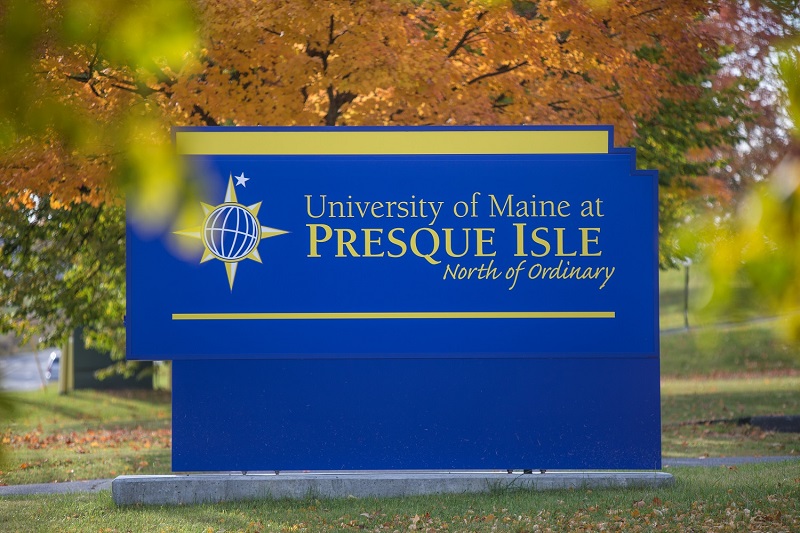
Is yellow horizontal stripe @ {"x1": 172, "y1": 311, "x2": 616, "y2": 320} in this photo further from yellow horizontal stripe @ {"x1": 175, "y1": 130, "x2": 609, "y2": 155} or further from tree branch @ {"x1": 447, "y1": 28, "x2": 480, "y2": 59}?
tree branch @ {"x1": 447, "y1": 28, "x2": 480, "y2": 59}

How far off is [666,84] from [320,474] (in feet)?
23.0

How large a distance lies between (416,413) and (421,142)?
9.00 feet

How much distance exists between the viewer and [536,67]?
1235 cm

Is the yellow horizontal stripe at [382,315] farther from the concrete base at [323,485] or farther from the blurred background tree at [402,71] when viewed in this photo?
the concrete base at [323,485]

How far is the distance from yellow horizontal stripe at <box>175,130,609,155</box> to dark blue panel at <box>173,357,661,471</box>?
83.8 inches

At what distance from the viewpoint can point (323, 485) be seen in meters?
9.76

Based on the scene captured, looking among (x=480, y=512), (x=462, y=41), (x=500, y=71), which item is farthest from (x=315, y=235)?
(x=500, y=71)

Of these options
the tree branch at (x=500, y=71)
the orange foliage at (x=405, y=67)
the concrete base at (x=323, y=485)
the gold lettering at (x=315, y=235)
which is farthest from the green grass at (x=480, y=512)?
the tree branch at (x=500, y=71)

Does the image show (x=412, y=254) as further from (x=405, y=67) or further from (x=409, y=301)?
(x=405, y=67)

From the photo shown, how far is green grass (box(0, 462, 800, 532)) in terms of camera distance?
27.3 ft

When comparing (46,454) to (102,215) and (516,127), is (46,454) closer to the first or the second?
(102,215)

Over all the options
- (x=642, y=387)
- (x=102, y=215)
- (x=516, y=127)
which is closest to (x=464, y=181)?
(x=516, y=127)

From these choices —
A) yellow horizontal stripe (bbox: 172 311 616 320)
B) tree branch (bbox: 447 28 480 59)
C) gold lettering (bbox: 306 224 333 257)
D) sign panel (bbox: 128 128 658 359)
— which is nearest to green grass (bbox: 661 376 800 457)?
yellow horizontal stripe (bbox: 172 311 616 320)

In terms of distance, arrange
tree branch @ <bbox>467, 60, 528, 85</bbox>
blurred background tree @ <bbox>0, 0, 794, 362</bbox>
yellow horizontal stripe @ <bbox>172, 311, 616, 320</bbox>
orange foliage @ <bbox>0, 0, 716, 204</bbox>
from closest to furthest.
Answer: yellow horizontal stripe @ <bbox>172, 311, 616, 320</bbox> → blurred background tree @ <bbox>0, 0, 794, 362</bbox> → orange foliage @ <bbox>0, 0, 716, 204</bbox> → tree branch @ <bbox>467, 60, 528, 85</bbox>
